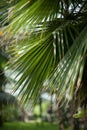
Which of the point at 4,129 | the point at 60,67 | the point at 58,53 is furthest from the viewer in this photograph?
the point at 4,129

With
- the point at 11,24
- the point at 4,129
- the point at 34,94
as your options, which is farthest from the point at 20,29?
the point at 4,129

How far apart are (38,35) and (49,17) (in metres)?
0.29

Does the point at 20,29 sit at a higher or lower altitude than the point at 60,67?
higher

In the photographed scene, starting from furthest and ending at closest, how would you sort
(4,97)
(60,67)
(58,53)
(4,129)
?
(4,129) < (4,97) < (58,53) < (60,67)

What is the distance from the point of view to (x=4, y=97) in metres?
11.7

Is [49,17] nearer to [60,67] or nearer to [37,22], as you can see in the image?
[37,22]

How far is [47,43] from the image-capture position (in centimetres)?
477

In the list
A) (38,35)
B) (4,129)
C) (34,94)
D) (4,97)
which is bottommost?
(4,129)

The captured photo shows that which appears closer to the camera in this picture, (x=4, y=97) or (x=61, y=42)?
(x=61, y=42)

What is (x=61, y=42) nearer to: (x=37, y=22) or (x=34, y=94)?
(x=37, y=22)

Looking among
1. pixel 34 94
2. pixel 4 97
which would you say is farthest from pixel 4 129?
pixel 34 94

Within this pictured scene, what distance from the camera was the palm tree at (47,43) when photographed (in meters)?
4.45

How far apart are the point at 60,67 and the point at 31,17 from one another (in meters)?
0.69

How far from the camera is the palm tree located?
4445 millimetres
